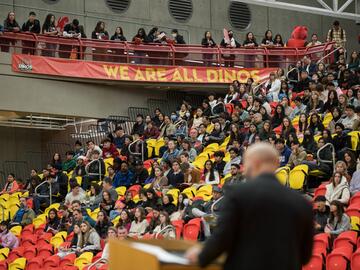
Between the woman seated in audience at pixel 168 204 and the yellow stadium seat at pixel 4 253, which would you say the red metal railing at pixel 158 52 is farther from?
the woman seated in audience at pixel 168 204

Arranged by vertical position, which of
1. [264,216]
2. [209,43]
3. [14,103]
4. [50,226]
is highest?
[209,43]

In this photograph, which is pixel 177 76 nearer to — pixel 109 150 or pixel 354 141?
pixel 109 150

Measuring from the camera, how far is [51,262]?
1301 cm

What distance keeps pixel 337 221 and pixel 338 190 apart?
68 centimetres

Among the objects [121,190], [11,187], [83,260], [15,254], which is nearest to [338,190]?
[83,260]

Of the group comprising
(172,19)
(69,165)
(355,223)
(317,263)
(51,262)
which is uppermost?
(172,19)

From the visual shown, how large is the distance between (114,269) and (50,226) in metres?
10.9

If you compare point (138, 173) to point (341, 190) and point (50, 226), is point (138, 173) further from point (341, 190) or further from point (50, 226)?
point (341, 190)

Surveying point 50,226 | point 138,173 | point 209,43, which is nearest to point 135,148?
point 138,173

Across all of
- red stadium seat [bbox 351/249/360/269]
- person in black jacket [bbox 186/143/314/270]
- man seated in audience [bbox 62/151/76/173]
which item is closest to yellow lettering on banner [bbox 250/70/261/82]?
man seated in audience [bbox 62/151/76/173]

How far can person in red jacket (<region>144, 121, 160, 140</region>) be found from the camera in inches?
730

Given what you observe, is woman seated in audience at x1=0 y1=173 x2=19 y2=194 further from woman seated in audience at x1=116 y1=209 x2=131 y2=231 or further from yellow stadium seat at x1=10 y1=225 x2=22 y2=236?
woman seated in audience at x1=116 y1=209 x2=131 y2=231

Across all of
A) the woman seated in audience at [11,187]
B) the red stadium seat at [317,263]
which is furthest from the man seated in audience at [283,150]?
the woman seated in audience at [11,187]

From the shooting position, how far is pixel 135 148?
57.9 feet
